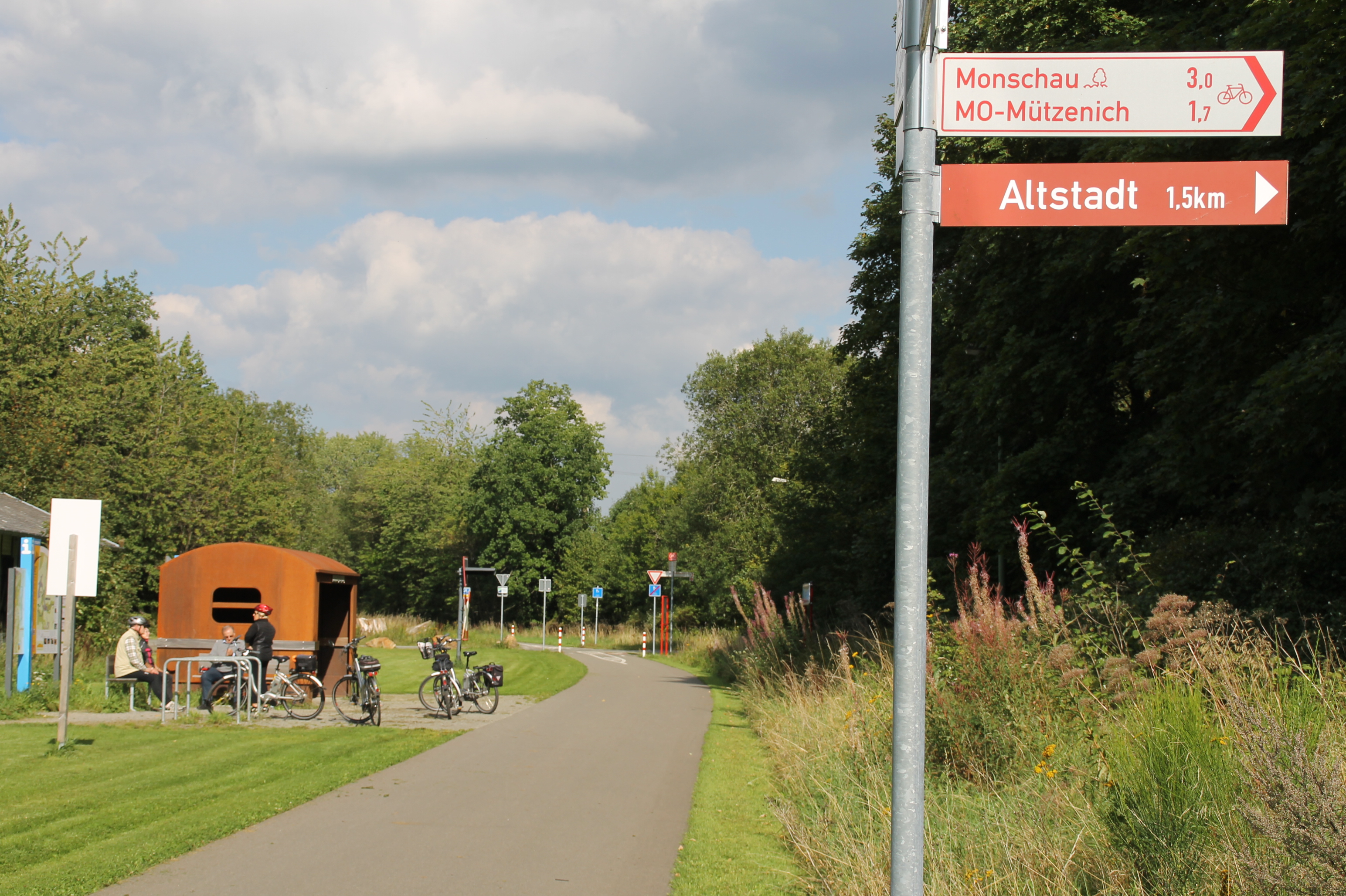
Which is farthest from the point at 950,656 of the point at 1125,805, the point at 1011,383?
the point at 1011,383

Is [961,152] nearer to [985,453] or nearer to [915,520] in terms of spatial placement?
[985,453]

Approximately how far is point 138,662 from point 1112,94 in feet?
55.6

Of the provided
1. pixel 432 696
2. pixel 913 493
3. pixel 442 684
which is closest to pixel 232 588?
pixel 432 696

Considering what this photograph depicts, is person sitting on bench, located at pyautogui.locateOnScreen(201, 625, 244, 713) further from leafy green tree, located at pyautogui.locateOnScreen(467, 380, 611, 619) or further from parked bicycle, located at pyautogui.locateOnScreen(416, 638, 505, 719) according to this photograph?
leafy green tree, located at pyautogui.locateOnScreen(467, 380, 611, 619)

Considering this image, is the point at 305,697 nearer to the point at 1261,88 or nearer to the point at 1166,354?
the point at 1166,354

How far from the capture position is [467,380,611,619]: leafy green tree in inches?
2800

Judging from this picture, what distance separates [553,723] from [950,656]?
357 inches

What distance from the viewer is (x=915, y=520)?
9.91 ft

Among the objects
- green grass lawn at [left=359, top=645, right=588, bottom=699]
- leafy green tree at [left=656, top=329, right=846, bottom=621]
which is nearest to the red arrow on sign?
green grass lawn at [left=359, top=645, right=588, bottom=699]

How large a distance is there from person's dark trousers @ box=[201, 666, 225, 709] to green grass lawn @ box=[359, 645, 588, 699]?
209 inches

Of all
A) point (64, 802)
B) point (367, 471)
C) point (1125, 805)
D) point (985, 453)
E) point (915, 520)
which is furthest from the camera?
point (367, 471)

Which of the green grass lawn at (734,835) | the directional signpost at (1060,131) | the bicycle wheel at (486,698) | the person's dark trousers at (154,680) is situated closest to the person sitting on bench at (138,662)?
the person's dark trousers at (154,680)

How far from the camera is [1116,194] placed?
3.25 metres

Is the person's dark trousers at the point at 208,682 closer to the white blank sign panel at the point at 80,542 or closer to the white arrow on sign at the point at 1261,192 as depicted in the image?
the white blank sign panel at the point at 80,542
